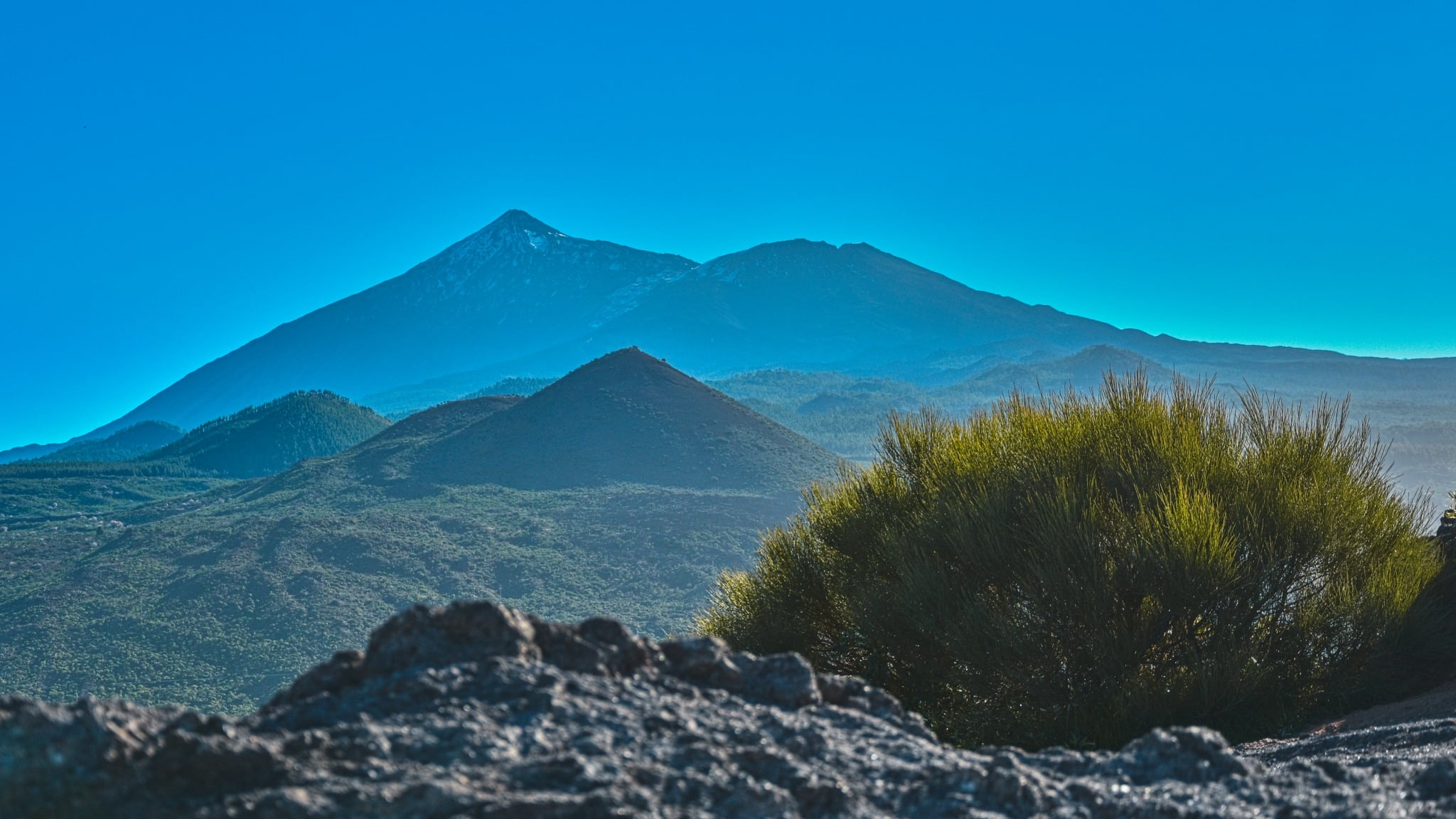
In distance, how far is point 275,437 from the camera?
11438 centimetres

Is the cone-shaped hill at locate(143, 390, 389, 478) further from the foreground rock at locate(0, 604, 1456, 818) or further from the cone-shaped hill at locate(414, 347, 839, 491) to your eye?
the foreground rock at locate(0, 604, 1456, 818)

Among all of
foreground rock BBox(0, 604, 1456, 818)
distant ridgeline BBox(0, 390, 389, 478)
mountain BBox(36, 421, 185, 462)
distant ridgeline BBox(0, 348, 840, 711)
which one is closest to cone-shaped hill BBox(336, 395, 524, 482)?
distant ridgeline BBox(0, 348, 840, 711)

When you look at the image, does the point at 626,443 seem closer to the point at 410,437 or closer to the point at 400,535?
the point at 410,437

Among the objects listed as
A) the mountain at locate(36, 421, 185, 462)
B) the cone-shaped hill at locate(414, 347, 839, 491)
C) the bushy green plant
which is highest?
the mountain at locate(36, 421, 185, 462)

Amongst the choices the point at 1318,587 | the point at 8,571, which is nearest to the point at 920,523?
the point at 1318,587

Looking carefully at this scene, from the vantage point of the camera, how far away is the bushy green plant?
916 centimetres

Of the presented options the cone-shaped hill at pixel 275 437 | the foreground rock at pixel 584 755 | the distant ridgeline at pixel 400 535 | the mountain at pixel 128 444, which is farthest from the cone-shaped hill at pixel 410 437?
the mountain at pixel 128 444

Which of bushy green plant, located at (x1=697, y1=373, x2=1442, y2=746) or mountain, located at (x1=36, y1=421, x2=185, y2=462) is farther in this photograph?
mountain, located at (x1=36, y1=421, x2=185, y2=462)

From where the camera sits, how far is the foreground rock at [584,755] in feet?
9.77

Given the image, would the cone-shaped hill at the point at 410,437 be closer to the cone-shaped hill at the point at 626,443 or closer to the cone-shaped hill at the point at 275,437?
the cone-shaped hill at the point at 626,443

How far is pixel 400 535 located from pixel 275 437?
62.7m

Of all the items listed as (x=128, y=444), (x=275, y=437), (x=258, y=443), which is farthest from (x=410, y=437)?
(x=128, y=444)

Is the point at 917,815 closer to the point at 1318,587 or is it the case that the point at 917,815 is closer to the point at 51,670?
the point at 1318,587

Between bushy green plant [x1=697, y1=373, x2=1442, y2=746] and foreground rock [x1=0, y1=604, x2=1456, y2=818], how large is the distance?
4.67m
